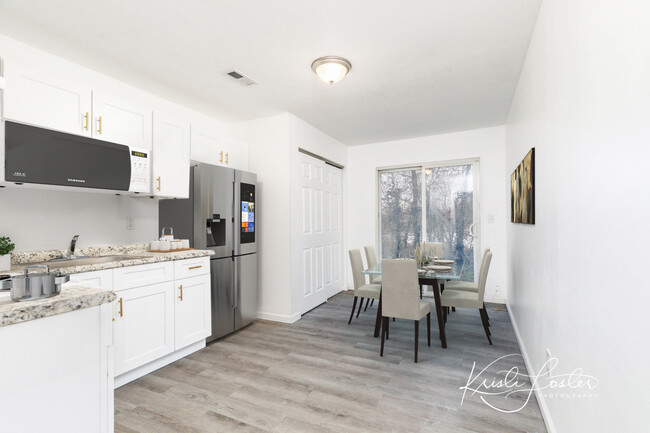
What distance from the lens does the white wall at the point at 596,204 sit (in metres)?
0.95

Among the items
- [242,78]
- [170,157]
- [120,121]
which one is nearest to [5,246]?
[120,121]

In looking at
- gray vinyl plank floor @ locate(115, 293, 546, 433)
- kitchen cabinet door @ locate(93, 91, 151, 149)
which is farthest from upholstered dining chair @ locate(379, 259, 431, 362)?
kitchen cabinet door @ locate(93, 91, 151, 149)

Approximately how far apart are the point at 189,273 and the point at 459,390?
2452mm

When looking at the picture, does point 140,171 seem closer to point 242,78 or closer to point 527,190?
point 242,78

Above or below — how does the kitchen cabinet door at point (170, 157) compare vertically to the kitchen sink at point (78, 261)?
above

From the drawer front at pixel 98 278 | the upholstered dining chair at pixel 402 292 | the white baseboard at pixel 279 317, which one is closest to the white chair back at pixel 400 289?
the upholstered dining chair at pixel 402 292

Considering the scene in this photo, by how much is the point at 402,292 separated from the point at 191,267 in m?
1.97

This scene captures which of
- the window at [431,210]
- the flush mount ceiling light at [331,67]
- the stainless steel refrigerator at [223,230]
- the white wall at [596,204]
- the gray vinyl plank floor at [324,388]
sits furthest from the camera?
the window at [431,210]

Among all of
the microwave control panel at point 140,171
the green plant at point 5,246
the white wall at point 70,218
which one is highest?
the microwave control panel at point 140,171

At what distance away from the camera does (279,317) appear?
4047 mm

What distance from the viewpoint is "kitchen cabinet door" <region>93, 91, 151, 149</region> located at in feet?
8.65

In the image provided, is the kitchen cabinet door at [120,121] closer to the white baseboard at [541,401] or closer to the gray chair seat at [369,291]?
the gray chair seat at [369,291]

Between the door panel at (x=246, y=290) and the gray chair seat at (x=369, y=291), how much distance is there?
1268mm

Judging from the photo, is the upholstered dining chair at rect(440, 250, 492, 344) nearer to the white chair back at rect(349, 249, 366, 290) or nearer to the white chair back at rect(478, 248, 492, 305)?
the white chair back at rect(478, 248, 492, 305)
